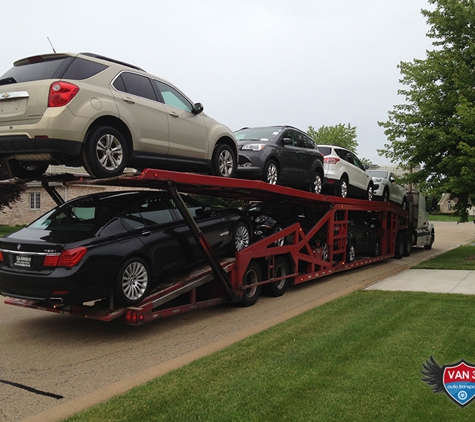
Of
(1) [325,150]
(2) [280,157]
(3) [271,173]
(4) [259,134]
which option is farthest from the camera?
(1) [325,150]

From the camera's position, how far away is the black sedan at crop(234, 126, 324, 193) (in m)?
9.91

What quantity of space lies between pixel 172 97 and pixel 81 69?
1.69 meters

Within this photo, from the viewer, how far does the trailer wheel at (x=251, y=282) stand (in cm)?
906

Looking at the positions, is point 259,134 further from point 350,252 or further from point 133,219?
point 350,252

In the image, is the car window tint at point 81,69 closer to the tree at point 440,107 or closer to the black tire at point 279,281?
the black tire at point 279,281

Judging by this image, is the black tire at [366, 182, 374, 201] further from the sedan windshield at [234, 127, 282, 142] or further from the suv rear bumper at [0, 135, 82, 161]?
the suv rear bumper at [0, 135, 82, 161]

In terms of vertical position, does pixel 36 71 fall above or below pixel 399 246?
above

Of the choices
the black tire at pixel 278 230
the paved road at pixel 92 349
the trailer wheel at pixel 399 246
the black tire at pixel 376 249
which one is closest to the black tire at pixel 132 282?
the paved road at pixel 92 349

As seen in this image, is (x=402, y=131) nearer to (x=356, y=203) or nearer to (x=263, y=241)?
(x=356, y=203)

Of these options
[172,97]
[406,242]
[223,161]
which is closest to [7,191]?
[406,242]

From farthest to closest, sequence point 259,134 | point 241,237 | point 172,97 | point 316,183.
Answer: point 316,183 → point 259,134 → point 241,237 → point 172,97

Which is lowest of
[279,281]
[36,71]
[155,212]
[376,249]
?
[279,281]

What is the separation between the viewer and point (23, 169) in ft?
23.5

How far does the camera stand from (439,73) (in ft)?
55.0
